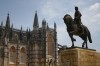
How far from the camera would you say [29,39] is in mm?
61656

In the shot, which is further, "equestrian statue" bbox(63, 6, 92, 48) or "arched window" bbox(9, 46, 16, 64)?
"arched window" bbox(9, 46, 16, 64)

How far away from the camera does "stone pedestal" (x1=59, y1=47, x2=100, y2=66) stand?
1212 centimetres

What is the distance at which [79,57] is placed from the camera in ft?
39.9

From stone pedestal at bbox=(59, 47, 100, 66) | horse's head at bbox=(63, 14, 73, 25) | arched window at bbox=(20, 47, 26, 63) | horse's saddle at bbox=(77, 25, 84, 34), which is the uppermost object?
horse's head at bbox=(63, 14, 73, 25)

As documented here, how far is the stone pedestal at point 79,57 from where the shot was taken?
39.8 ft

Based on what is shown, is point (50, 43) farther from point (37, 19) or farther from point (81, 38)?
point (81, 38)

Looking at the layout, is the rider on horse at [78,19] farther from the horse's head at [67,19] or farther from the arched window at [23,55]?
the arched window at [23,55]

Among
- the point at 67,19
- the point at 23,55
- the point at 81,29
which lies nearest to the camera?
the point at 67,19

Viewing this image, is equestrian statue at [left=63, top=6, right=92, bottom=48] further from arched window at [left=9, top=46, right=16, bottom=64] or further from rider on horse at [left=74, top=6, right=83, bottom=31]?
arched window at [left=9, top=46, right=16, bottom=64]

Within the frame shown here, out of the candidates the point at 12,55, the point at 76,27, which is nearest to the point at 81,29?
the point at 76,27

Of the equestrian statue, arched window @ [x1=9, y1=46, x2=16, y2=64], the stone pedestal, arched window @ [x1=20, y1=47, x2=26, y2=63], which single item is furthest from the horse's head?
arched window @ [x1=20, y1=47, x2=26, y2=63]

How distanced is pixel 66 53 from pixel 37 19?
5111 centimetres

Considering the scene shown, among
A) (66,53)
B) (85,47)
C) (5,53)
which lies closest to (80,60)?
(66,53)

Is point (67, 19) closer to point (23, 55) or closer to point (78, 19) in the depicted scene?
point (78, 19)
